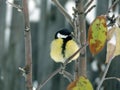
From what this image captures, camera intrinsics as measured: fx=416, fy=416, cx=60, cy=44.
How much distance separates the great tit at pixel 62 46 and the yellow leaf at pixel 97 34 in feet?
0.62

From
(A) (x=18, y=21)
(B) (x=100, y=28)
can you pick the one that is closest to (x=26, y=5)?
(B) (x=100, y=28)

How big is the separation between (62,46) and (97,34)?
0.25 meters

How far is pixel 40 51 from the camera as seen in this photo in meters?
2.47

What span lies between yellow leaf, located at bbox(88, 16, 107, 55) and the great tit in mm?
189

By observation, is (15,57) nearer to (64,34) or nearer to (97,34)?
(64,34)

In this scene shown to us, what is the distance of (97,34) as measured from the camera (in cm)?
57

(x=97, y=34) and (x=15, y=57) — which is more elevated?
(x=97, y=34)

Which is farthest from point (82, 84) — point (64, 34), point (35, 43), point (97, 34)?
point (35, 43)

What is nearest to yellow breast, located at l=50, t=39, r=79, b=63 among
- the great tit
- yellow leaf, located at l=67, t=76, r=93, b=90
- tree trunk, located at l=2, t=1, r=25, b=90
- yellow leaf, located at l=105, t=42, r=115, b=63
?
the great tit

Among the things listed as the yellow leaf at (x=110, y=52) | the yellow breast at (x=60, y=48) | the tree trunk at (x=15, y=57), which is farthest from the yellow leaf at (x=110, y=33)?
the tree trunk at (x=15, y=57)

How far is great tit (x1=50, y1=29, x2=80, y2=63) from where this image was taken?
30.8 inches

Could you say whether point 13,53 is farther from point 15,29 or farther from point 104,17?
point 104,17

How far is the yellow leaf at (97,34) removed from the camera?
57cm

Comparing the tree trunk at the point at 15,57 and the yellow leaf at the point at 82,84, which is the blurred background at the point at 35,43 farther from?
the yellow leaf at the point at 82,84
